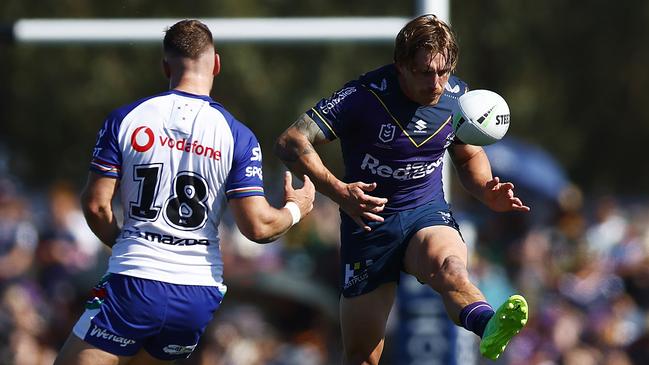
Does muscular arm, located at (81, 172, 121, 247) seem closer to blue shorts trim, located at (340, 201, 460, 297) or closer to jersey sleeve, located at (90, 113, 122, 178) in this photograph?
jersey sleeve, located at (90, 113, 122, 178)

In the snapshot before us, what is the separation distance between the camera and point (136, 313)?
604 centimetres

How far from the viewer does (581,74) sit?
85.1 feet

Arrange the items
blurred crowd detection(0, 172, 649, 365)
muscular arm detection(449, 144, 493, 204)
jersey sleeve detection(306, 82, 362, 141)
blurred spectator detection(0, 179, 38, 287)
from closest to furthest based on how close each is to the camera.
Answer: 1. jersey sleeve detection(306, 82, 362, 141)
2. muscular arm detection(449, 144, 493, 204)
3. blurred crowd detection(0, 172, 649, 365)
4. blurred spectator detection(0, 179, 38, 287)

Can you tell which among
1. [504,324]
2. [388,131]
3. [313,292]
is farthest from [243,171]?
[313,292]

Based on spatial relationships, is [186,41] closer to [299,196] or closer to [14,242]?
[299,196]

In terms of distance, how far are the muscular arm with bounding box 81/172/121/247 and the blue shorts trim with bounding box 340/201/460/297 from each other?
4.87ft

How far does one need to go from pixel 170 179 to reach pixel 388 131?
1.44 m

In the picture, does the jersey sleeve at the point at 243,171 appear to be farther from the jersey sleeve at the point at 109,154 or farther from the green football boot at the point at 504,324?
the green football boot at the point at 504,324

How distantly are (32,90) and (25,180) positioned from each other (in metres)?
2.76

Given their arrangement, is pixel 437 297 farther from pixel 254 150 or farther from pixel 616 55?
pixel 616 55

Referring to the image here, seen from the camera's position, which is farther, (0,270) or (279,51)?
(279,51)

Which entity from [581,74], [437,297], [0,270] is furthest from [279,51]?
[437,297]

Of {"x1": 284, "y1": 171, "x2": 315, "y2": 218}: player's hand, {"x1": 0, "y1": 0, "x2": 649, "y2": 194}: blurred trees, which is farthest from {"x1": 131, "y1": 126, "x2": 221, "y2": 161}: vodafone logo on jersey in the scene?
{"x1": 0, "y1": 0, "x2": 649, "y2": 194}: blurred trees

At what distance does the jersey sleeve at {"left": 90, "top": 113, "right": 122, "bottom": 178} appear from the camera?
608 centimetres
